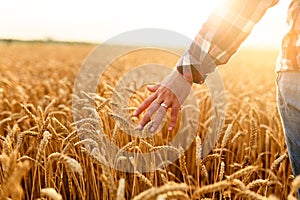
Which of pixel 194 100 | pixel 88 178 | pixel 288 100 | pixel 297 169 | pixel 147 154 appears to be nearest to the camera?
pixel 288 100

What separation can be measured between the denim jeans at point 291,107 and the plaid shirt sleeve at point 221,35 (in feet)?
0.76

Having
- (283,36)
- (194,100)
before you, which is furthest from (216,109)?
(283,36)

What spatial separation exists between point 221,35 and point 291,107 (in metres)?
0.41

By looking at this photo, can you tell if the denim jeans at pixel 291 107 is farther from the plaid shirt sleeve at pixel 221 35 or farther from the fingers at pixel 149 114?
the fingers at pixel 149 114

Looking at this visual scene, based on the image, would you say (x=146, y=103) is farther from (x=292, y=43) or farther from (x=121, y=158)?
(x=292, y=43)

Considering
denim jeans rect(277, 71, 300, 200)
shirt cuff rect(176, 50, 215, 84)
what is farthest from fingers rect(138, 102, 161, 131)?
denim jeans rect(277, 71, 300, 200)

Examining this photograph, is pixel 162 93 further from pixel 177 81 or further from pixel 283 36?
pixel 283 36

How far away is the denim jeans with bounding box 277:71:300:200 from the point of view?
1639 millimetres

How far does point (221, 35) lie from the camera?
6.17 feet

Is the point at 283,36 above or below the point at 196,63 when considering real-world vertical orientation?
above

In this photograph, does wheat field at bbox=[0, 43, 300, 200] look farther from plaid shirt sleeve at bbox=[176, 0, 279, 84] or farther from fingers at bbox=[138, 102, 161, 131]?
plaid shirt sleeve at bbox=[176, 0, 279, 84]

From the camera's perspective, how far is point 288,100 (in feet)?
5.50

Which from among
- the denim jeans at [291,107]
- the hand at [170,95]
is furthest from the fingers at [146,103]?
the denim jeans at [291,107]

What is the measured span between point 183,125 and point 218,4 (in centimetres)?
203
